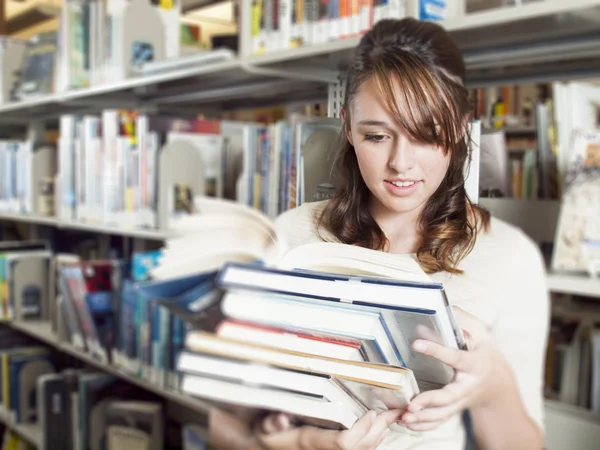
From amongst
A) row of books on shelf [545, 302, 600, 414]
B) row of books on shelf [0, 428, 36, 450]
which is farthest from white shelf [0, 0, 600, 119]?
row of books on shelf [0, 428, 36, 450]

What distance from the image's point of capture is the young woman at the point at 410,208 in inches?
11.6

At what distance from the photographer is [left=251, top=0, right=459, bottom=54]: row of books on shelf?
81cm

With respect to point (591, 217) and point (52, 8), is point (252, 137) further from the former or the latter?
point (52, 8)

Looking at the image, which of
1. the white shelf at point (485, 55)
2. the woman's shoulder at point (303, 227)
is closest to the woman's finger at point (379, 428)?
the woman's shoulder at point (303, 227)

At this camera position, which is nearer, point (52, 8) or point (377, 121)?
Result: point (377, 121)

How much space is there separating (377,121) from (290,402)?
0.50 ft

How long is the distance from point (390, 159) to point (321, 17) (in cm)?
83

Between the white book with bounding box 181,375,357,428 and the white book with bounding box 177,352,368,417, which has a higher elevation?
the white book with bounding box 177,352,368,417

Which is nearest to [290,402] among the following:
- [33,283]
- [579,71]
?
[579,71]

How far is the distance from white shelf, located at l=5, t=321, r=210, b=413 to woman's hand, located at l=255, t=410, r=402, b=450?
0.86m

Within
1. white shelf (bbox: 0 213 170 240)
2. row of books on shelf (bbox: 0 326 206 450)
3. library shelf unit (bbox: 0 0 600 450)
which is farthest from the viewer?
row of books on shelf (bbox: 0 326 206 450)

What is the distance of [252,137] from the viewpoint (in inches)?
34.3

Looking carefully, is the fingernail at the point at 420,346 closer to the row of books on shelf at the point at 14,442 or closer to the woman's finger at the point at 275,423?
the woman's finger at the point at 275,423

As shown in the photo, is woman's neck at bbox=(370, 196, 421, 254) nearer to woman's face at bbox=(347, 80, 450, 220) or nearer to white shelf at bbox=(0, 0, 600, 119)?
woman's face at bbox=(347, 80, 450, 220)
